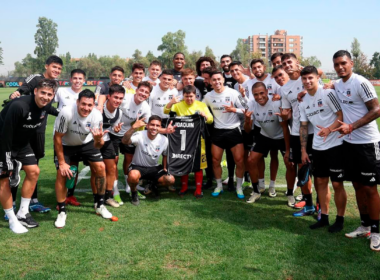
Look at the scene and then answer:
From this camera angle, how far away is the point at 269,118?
5941 mm

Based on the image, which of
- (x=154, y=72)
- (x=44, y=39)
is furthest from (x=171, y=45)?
(x=154, y=72)

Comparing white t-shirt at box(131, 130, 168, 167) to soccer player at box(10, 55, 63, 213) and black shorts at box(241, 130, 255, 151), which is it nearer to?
soccer player at box(10, 55, 63, 213)

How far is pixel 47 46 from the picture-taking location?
99.0m

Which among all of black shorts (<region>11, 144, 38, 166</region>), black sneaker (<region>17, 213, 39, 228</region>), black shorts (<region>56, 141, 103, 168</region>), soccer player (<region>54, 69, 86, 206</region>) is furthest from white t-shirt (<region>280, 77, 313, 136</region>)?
black sneaker (<region>17, 213, 39, 228</region>)

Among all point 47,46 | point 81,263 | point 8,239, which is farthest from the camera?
point 47,46

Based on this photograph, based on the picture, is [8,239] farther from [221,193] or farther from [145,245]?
[221,193]

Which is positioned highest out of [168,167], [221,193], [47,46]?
[47,46]

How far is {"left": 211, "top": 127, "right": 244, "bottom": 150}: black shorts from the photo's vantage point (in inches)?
249

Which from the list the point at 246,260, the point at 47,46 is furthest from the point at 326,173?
the point at 47,46

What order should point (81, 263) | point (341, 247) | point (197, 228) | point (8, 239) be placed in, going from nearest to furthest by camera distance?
point (81, 263)
point (341, 247)
point (8, 239)
point (197, 228)

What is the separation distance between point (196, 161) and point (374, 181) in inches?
123

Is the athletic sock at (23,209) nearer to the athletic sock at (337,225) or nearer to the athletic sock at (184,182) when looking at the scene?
the athletic sock at (184,182)

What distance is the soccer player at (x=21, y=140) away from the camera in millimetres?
4574

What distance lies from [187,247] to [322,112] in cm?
261
